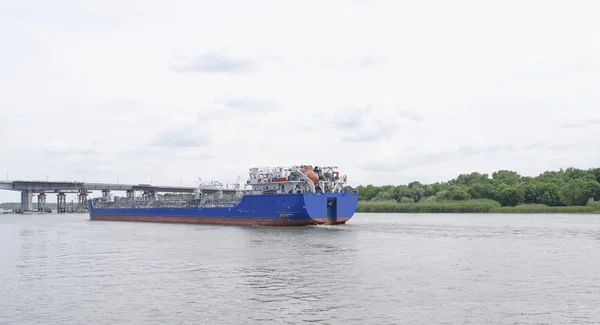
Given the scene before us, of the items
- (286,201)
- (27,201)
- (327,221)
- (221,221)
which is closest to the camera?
(286,201)

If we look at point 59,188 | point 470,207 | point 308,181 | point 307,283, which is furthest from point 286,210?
point 59,188

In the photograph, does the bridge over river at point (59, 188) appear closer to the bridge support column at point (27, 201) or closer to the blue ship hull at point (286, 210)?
the bridge support column at point (27, 201)

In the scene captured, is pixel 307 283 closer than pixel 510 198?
Yes

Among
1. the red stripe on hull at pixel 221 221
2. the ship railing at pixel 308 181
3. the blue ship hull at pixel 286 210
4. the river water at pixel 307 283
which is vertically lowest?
the river water at pixel 307 283

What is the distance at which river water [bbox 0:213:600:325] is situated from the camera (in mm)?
20906

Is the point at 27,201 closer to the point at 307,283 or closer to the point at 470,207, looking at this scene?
the point at 470,207

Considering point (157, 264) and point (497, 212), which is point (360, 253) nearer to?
point (157, 264)

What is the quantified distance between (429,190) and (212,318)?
129m

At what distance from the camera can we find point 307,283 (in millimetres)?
27047

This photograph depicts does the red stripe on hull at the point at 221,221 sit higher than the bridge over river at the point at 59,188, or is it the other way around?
the bridge over river at the point at 59,188

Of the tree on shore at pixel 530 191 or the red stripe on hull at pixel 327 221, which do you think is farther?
the tree on shore at pixel 530 191

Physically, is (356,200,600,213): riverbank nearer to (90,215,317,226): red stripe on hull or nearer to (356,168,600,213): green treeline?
(356,168,600,213): green treeline

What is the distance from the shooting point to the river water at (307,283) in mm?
20906

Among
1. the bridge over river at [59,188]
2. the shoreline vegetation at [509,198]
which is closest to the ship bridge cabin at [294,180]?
the shoreline vegetation at [509,198]
